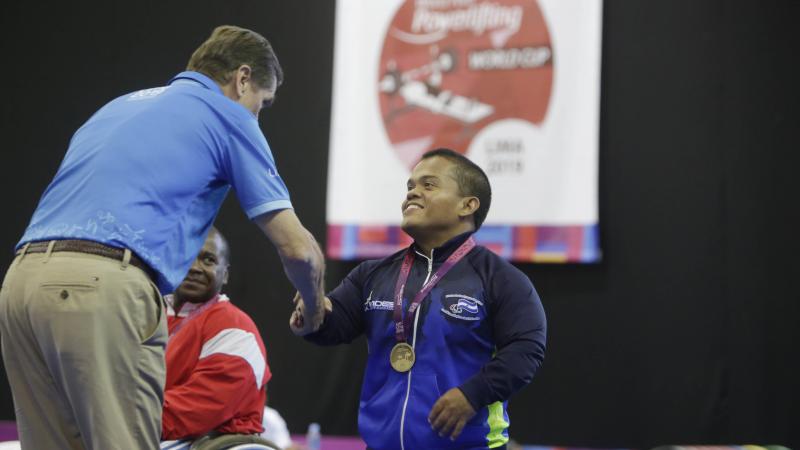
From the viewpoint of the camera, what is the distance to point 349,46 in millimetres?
5480

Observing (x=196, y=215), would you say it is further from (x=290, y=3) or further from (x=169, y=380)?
(x=290, y=3)

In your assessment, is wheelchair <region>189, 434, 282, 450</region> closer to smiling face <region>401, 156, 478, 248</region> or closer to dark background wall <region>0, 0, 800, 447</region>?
smiling face <region>401, 156, 478, 248</region>

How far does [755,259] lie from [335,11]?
297 centimetres

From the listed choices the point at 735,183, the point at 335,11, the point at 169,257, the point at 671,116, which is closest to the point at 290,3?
the point at 335,11

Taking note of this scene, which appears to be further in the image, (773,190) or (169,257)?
(773,190)

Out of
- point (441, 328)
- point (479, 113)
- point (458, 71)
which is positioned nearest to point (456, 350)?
point (441, 328)

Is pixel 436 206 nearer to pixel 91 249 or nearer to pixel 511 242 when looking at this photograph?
pixel 91 249

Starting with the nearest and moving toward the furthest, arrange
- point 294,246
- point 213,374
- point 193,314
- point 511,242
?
point 294,246 → point 213,374 → point 193,314 → point 511,242

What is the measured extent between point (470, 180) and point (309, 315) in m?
0.65

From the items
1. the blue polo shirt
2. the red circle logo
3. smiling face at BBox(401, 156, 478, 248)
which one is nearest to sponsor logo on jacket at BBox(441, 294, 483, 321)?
smiling face at BBox(401, 156, 478, 248)

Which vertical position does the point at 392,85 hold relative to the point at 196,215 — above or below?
above

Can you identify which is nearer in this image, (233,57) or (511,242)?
(233,57)

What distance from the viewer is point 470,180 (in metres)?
2.65

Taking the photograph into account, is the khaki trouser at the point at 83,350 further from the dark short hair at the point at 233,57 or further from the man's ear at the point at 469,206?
the man's ear at the point at 469,206
